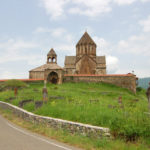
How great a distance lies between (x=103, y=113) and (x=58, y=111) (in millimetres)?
3197

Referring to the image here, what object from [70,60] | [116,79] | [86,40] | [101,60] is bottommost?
[116,79]

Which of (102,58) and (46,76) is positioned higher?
(102,58)

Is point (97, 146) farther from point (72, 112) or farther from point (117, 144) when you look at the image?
point (72, 112)

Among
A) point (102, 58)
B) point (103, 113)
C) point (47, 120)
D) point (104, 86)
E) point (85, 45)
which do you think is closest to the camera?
point (103, 113)

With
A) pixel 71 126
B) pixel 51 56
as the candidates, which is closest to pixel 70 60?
pixel 51 56

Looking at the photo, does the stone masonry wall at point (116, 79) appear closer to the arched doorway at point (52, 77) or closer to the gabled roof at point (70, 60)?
the arched doorway at point (52, 77)

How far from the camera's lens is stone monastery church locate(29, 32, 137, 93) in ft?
124

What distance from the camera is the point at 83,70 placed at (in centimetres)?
4716

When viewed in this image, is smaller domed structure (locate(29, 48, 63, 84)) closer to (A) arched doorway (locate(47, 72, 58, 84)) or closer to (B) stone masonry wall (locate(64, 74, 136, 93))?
(A) arched doorway (locate(47, 72, 58, 84))

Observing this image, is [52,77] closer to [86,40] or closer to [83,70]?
[83,70]

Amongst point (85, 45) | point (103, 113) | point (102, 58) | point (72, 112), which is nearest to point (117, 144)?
point (103, 113)

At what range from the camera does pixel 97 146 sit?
20.3 ft

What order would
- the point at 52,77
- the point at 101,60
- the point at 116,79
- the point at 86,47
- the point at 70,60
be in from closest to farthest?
1. the point at 116,79
2. the point at 52,77
3. the point at 86,47
4. the point at 101,60
5. the point at 70,60

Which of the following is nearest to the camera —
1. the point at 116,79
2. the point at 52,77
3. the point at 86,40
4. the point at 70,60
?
the point at 116,79
